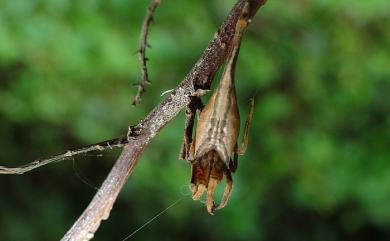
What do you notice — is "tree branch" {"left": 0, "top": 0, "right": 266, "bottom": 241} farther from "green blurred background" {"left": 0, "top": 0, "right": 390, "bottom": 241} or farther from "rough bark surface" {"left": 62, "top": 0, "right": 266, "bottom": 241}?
"green blurred background" {"left": 0, "top": 0, "right": 390, "bottom": 241}

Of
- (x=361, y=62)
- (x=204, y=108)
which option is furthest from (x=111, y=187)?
(x=361, y=62)

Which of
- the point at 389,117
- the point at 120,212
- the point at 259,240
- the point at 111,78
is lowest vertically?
the point at 259,240

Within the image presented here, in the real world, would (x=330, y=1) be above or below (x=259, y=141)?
above

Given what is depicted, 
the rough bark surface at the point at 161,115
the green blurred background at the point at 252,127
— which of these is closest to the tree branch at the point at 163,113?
the rough bark surface at the point at 161,115

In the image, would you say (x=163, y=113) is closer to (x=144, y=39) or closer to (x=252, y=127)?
(x=144, y=39)

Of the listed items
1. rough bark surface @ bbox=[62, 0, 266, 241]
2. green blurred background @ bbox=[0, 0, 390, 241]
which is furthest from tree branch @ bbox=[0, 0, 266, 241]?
green blurred background @ bbox=[0, 0, 390, 241]

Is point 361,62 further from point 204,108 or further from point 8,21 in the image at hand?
A: point 204,108
